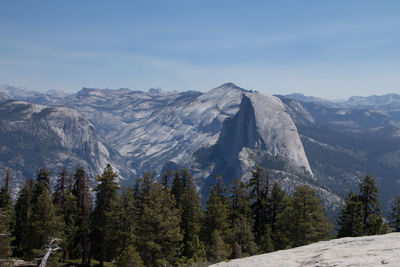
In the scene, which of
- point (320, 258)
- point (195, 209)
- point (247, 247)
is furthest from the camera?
point (195, 209)

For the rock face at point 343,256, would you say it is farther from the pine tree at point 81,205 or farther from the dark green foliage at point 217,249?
the pine tree at point 81,205

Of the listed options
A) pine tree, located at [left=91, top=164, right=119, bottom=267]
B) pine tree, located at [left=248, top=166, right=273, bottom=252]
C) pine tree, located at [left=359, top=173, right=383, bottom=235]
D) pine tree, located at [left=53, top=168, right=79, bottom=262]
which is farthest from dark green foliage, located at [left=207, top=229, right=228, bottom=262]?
pine tree, located at [left=53, top=168, right=79, bottom=262]

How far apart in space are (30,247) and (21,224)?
17.4 meters

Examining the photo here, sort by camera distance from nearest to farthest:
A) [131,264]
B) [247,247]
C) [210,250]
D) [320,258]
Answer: [320,258] < [131,264] < [210,250] < [247,247]

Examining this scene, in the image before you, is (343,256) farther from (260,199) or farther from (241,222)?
(260,199)

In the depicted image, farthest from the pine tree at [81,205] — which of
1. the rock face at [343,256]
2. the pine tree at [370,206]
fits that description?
the pine tree at [370,206]

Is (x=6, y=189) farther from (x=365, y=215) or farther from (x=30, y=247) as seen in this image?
(x=365, y=215)

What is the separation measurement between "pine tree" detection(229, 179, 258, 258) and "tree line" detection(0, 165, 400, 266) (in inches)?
6.3

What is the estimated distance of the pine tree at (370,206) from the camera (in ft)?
178

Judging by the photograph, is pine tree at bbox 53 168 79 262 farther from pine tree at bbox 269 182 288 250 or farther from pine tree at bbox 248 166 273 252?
pine tree at bbox 269 182 288 250

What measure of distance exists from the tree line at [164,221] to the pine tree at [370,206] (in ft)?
0.48

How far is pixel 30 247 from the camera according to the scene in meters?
49.4

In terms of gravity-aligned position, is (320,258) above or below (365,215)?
above

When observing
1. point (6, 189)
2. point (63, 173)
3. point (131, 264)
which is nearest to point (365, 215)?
point (131, 264)
